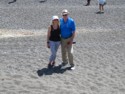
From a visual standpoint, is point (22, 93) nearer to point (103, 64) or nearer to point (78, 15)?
point (103, 64)

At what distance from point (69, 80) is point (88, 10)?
20.0m

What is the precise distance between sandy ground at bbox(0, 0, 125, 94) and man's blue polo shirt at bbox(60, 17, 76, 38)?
43.6 inches

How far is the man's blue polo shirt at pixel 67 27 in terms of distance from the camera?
11.8m

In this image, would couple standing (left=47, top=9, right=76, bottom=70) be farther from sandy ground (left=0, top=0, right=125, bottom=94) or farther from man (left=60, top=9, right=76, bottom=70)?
sandy ground (left=0, top=0, right=125, bottom=94)

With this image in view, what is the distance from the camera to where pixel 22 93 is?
9.49 meters

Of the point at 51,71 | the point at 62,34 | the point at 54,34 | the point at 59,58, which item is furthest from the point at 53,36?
the point at 59,58

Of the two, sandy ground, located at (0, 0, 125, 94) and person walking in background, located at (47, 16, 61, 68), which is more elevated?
person walking in background, located at (47, 16, 61, 68)

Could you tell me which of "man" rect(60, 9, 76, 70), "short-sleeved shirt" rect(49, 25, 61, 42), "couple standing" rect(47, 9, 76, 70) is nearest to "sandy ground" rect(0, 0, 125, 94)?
"man" rect(60, 9, 76, 70)

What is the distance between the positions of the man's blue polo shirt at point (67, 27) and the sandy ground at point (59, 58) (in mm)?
1108

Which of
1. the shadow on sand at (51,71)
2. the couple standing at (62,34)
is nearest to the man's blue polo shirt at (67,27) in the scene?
the couple standing at (62,34)

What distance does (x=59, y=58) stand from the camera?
534 inches

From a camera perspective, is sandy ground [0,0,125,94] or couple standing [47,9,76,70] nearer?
sandy ground [0,0,125,94]

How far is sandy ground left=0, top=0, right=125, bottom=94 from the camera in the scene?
10219 millimetres

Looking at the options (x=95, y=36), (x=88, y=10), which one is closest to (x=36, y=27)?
(x=95, y=36)
